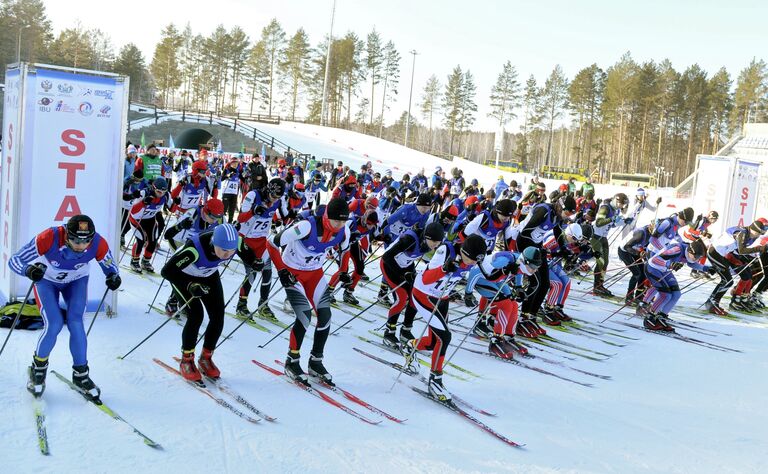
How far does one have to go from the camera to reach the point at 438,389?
545 cm

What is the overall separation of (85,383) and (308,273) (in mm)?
2060

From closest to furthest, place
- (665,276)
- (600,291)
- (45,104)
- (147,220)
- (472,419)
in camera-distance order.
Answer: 1. (472,419)
2. (45,104)
3. (665,276)
4. (147,220)
5. (600,291)

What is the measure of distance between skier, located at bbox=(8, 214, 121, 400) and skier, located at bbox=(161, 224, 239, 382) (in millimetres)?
536

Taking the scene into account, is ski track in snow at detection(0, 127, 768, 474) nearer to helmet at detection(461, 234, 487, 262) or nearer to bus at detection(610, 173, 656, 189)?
helmet at detection(461, 234, 487, 262)

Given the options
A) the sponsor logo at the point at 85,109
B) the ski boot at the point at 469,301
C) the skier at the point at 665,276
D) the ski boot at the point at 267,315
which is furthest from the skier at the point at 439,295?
the skier at the point at 665,276

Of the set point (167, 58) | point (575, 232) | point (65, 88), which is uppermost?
point (167, 58)

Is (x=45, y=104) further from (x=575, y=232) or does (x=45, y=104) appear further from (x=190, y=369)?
(x=575, y=232)

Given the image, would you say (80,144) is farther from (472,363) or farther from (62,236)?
(472,363)

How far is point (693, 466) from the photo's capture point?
461cm

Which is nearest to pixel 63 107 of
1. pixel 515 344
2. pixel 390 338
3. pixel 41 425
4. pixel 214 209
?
pixel 214 209

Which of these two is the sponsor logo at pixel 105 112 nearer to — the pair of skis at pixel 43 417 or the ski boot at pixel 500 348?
the pair of skis at pixel 43 417

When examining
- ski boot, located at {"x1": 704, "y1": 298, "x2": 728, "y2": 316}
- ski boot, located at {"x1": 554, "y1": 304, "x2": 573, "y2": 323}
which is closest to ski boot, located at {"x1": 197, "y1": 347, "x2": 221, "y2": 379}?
ski boot, located at {"x1": 554, "y1": 304, "x2": 573, "y2": 323}

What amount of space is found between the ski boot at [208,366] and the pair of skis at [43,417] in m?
0.93

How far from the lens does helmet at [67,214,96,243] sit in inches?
176
